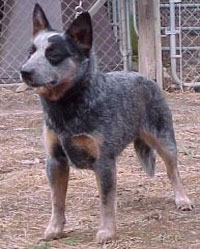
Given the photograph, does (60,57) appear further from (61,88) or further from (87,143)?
(87,143)

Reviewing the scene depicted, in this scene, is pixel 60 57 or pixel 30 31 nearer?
pixel 60 57

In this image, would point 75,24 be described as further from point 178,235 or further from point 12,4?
point 12,4

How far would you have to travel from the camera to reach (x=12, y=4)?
34.6ft

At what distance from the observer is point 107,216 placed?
4.43m

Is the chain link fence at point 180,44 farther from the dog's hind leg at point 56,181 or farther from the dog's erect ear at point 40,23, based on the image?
the dog's hind leg at point 56,181

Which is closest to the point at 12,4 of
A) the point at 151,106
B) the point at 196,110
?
the point at 196,110

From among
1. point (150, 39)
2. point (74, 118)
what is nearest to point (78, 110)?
point (74, 118)

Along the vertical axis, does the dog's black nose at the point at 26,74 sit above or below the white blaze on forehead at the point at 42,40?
below

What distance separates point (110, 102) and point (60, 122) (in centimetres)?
34

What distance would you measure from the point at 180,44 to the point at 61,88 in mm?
5997

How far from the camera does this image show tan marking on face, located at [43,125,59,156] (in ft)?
14.6

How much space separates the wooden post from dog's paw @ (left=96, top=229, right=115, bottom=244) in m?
5.24

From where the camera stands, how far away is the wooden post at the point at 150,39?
947 centimetres

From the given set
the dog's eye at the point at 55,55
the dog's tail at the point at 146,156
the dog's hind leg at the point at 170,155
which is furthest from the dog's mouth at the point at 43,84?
the dog's tail at the point at 146,156
